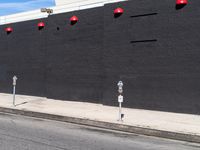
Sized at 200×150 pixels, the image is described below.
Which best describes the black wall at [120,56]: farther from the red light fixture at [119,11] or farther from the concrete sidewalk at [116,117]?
the concrete sidewalk at [116,117]

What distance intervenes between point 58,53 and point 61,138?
35.2 feet

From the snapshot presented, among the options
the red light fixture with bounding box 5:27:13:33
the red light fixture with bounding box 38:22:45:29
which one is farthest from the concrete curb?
the red light fixture with bounding box 5:27:13:33

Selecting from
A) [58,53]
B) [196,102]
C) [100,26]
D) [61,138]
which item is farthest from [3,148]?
[58,53]

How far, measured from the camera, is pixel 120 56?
57.2 ft

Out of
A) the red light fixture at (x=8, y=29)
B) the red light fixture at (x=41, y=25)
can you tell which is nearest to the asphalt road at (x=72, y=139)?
the red light fixture at (x=41, y=25)

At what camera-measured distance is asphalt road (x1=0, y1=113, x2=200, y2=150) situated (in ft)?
31.7

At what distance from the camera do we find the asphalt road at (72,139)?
380 inches

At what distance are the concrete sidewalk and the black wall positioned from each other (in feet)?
2.28

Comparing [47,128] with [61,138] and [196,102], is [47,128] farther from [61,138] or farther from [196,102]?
[196,102]

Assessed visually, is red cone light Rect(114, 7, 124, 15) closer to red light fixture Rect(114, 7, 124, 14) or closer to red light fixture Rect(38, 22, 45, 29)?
red light fixture Rect(114, 7, 124, 14)

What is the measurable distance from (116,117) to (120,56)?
3789 mm

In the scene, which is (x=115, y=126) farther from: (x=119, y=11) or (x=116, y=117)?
(x=119, y=11)

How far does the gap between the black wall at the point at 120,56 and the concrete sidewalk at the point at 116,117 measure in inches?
27.4

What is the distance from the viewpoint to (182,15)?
15062mm
